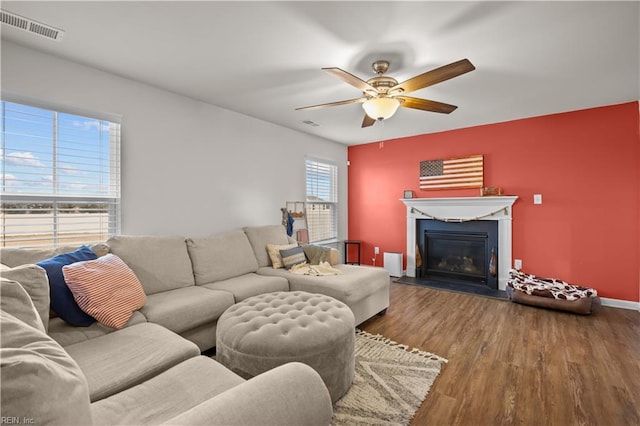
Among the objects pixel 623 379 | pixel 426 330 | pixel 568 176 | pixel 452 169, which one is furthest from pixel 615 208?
pixel 426 330

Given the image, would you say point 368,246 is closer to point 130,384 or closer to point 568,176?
point 568,176

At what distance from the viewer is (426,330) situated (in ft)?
9.80

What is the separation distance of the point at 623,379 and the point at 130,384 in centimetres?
321

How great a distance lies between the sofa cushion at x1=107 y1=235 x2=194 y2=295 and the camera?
247cm

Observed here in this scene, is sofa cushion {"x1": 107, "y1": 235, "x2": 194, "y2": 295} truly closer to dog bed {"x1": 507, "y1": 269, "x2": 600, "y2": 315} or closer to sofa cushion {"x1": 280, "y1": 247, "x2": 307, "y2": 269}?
sofa cushion {"x1": 280, "y1": 247, "x2": 307, "y2": 269}

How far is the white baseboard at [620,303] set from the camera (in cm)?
354

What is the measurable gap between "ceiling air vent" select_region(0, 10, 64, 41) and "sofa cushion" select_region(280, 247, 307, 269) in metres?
2.72

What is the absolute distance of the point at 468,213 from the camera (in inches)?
180

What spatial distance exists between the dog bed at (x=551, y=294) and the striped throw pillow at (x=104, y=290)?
4.20 meters

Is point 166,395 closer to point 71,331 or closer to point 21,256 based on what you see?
point 71,331

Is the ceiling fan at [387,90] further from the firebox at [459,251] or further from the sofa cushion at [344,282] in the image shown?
the firebox at [459,251]

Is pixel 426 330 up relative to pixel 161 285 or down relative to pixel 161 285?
down

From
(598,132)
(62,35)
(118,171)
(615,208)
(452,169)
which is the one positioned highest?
(62,35)

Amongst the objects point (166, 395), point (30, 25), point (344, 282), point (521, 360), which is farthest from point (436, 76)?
point (30, 25)
